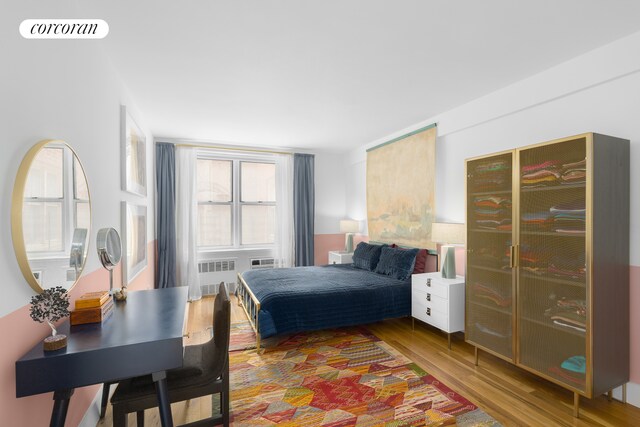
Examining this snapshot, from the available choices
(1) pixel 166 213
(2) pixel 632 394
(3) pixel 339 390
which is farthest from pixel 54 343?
(1) pixel 166 213

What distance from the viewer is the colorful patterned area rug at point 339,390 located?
2125 millimetres

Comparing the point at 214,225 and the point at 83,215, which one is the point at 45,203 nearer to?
the point at 83,215

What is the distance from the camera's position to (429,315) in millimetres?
3406

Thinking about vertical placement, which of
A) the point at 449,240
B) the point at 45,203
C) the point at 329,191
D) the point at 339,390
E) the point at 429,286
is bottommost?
the point at 339,390

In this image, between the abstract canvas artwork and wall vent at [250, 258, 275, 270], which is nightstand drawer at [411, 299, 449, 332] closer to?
the abstract canvas artwork

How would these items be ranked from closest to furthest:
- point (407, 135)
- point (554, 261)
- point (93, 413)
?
point (93, 413), point (554, 261), point (407, 135)

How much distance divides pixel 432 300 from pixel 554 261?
1.29 m

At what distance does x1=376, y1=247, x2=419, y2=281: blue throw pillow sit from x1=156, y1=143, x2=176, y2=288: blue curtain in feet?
10.9

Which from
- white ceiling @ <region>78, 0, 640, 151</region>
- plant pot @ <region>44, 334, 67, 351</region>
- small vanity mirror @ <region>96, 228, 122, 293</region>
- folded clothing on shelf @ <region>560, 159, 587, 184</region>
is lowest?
plant pot @ <region>44, 334, 67, 351</region>

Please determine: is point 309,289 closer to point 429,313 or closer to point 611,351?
→ point 429,313

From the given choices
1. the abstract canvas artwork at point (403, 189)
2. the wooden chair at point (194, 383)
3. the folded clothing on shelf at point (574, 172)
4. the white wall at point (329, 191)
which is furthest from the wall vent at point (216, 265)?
the folded clothing on shelf at point (574, 172)

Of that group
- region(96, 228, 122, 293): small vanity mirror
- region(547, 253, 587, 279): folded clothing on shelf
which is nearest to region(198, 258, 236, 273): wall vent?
region(96, 228, 122, 293): small vanity mirror

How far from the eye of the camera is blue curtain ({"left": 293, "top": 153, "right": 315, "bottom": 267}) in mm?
5906

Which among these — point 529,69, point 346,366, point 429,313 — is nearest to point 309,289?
point 346,366
